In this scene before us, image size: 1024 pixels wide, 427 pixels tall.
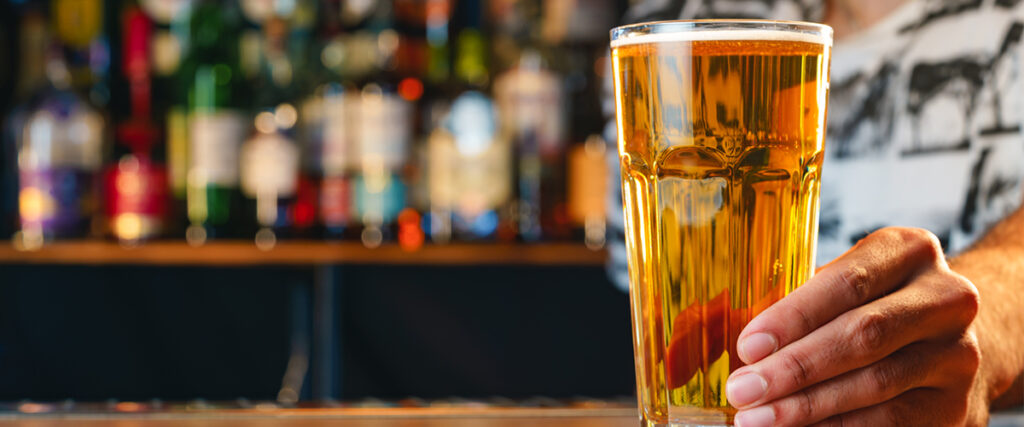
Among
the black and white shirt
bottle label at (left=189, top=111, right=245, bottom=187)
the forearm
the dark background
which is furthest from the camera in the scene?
the dark background

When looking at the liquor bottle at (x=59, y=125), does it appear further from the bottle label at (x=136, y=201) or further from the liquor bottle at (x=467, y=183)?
the liquor bottle at (x=467, y=183)

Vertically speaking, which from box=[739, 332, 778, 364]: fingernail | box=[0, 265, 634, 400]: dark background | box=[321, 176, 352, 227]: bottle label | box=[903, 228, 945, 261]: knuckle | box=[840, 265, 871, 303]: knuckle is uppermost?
box=[903, 228, 945, 261]: knuckle

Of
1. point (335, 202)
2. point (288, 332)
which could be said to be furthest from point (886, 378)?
point (288, 332)

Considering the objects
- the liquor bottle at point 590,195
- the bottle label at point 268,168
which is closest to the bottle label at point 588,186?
the liquor bottle at point 590,195

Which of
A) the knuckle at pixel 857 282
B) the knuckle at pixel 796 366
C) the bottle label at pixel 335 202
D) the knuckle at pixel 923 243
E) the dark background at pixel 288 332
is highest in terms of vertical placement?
the knuckle at pixel 923 243

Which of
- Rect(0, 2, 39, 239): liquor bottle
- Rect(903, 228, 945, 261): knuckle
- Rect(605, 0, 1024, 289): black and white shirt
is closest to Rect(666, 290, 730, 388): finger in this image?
Rect(903, 228, 945, 261): knuckle

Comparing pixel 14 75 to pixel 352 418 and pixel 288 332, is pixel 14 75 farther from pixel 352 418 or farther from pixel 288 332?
pixel 352 418

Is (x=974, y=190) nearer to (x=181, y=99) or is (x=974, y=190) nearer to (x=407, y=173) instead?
(x=407, y=173)

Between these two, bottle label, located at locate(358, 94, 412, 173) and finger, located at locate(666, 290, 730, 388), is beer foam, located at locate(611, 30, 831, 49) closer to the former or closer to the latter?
finger, located at locate(666, 290, 730, 388)
